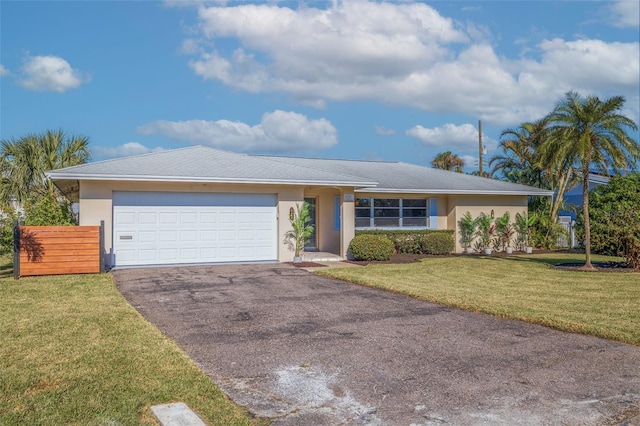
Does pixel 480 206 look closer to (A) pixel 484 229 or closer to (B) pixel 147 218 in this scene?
(A) pixel 484 229

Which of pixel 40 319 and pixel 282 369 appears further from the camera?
pixel 40 319

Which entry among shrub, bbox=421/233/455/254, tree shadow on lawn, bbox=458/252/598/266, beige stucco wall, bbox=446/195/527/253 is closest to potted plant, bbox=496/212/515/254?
beige stucco wall, bbox=446/195/527/253

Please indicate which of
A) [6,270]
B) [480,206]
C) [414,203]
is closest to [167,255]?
[6,270]

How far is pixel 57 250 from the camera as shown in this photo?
13.1 m

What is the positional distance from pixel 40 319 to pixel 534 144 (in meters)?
23.2

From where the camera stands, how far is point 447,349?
639 centimetres

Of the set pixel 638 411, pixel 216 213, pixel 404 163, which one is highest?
pixel 404 163

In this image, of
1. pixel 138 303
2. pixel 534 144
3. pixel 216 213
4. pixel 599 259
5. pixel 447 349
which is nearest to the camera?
pixel 447 349

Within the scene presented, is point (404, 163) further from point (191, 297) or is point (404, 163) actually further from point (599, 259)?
point (191, 297)

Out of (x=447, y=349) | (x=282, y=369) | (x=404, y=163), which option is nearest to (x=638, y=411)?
(x=447, y=349)

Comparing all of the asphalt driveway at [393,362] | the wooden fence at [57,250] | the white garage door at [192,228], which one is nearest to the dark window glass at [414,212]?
the white garage door at [192,228]

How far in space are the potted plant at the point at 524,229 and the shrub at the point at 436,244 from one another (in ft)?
12.0

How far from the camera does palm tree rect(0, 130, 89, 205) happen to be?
19359 mm

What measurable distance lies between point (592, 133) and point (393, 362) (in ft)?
39.2
